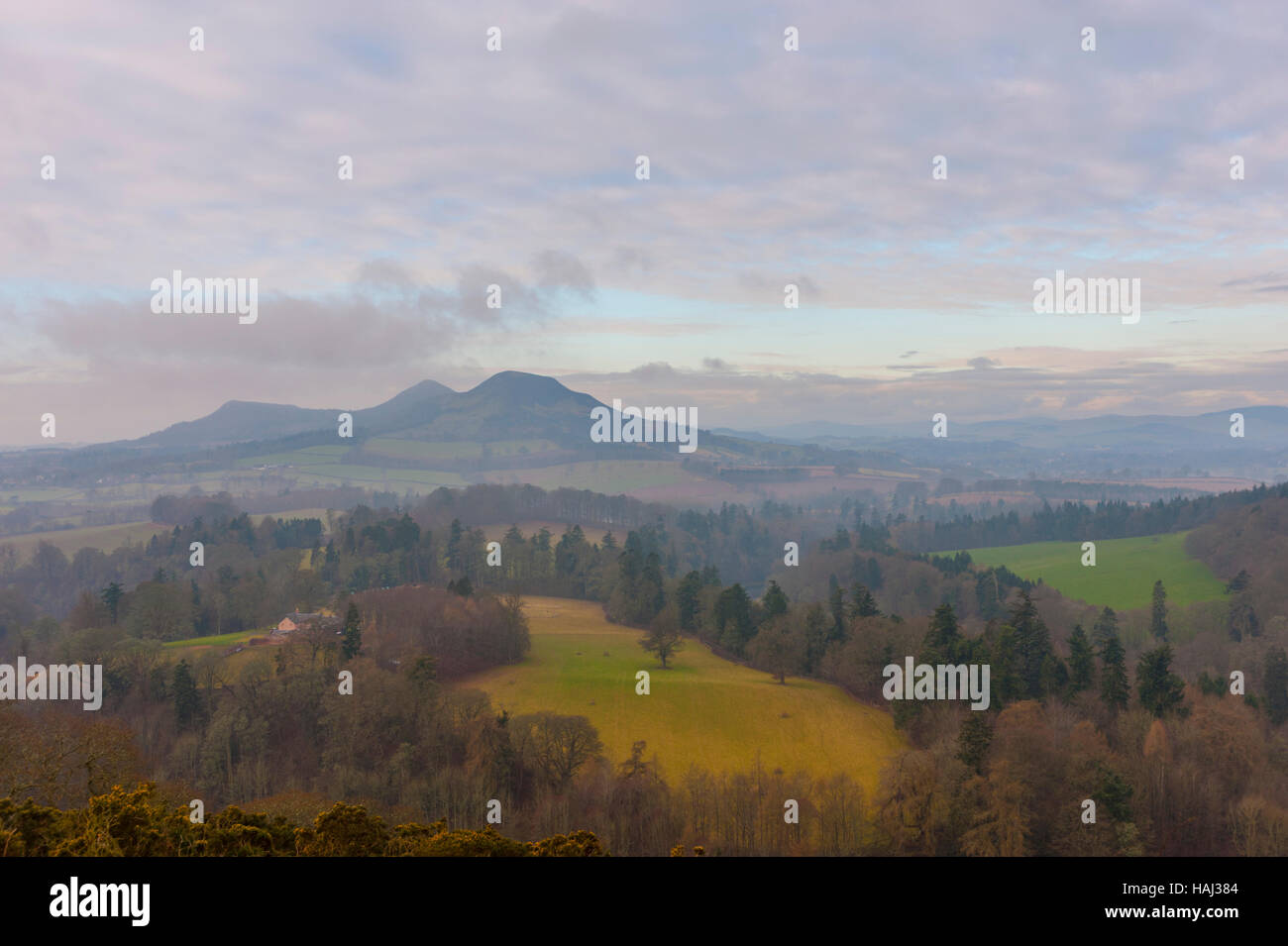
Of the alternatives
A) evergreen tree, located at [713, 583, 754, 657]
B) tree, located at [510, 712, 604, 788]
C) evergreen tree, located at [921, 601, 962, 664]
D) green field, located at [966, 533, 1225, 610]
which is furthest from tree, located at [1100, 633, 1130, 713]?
green field, located at [966, 533, 1225, 610]

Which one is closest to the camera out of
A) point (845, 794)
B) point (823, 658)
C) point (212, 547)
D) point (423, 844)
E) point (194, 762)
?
point (423, 844)

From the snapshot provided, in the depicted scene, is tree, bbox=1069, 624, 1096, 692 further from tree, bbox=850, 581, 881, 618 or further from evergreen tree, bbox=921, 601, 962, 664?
tree, bbox=850, 581, 881, 618

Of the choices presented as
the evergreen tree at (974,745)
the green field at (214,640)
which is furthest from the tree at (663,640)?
the green field at (214,640)

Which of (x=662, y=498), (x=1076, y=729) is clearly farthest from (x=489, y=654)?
(x=662, y=498)

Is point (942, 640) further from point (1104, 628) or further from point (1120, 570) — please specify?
point (1120, 570)

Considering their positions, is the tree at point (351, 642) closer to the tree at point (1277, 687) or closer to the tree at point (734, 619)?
the tree at point (734, 619)

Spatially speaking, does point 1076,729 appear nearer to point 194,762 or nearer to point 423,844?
point 423,844
